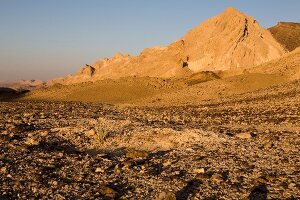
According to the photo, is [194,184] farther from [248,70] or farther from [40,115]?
[248,70]

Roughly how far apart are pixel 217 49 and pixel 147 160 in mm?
34299

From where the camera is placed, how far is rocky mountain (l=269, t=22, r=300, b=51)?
56700mm

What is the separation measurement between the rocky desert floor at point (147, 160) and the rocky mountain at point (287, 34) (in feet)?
146

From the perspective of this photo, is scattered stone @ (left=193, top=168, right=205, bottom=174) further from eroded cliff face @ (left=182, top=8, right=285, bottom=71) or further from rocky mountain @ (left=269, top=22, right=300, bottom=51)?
rocky mountain @ (left=269, top=22, right=300, bottom=51)

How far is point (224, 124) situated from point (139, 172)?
7546 millimetres

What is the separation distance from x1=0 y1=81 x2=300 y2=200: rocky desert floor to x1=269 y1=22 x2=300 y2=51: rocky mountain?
44480mm

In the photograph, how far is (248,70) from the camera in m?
36.6

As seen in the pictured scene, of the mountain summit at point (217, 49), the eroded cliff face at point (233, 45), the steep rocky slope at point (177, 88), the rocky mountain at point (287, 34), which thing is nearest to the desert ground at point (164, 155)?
the steep rocky slope at point (177, 88)

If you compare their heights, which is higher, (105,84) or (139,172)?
(105,84)

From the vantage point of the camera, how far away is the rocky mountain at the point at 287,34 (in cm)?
5670

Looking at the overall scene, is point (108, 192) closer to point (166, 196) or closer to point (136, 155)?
point (166, 196)

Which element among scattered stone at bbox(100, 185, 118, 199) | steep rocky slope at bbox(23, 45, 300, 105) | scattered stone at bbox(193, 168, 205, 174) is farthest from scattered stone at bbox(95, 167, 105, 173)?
steep rocky slope at bbox(23, 45, 300, 105)

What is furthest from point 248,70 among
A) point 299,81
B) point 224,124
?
point 224,124

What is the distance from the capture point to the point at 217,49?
42469mm
